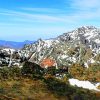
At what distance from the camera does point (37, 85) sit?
90.4 m

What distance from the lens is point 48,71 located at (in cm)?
17688

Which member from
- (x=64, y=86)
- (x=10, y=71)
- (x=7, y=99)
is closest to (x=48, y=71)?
(x=10, y=71)

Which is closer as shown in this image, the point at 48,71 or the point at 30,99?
the point at 30,99

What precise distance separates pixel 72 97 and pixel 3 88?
1971 cm

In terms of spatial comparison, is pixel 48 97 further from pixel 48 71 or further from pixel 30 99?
pixel 48 71

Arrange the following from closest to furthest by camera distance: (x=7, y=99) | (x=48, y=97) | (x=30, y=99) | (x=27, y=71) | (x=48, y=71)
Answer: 1. (x=7, y=99)
2. (x=30, y=99)
3. (x=48, y=97)
4. (x=27, y=71)
5. (x=48, y=71)

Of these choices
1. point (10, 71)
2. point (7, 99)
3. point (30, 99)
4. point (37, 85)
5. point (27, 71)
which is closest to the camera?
point (7, 99)

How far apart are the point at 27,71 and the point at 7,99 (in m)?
52.8

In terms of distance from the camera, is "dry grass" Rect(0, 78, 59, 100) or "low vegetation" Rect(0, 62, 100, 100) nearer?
"dry grass" Rect(0, 78, 59, 100)

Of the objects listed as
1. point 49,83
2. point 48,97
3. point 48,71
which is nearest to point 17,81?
point 49,83

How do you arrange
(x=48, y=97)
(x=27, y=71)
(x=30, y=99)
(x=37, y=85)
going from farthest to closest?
1. (x=27, y=71)
2. (x=37, y=85)
3. (x=48, y=97)
4. (x=30, y=99)

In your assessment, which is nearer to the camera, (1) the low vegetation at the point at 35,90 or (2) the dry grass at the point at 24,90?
(2) the dry grass at the point at 24,90

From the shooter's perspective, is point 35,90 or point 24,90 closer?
point 24,90

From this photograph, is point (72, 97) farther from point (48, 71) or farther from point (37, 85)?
A: point (48, 71)
